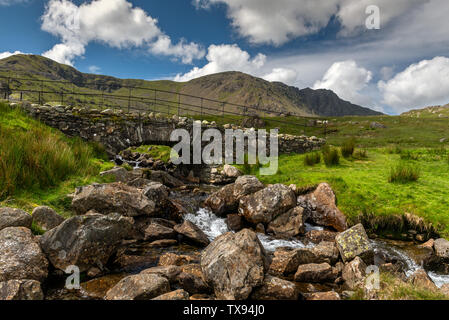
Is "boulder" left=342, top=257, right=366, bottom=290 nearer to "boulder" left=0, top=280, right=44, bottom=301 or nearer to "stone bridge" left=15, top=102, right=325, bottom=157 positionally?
"boulder" left=0, top=280, right=44, bottom=301

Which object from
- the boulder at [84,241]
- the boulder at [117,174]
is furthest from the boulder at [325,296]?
the boulder at [117,174]

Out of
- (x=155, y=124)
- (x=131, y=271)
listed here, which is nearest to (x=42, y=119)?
(x=155, y=124)

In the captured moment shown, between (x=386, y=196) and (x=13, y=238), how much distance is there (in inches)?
491

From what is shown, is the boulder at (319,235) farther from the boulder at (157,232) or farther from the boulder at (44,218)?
the boulder at (44,218)

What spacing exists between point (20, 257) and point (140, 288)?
2477 millimetres

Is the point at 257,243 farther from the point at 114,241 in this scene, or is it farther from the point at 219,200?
the point at 219,200

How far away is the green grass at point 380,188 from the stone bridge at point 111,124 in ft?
28.5

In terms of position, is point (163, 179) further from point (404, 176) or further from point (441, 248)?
point (441, 248)

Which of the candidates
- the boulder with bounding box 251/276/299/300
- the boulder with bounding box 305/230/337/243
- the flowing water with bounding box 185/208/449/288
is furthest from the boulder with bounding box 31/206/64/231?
the boulder with bounding box 305/230/337/243

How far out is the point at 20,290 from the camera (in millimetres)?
3975

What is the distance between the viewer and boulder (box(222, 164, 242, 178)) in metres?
17.9

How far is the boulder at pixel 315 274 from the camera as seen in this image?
603 centimetres

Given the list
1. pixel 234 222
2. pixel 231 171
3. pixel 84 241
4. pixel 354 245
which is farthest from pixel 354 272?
pixel 231 171

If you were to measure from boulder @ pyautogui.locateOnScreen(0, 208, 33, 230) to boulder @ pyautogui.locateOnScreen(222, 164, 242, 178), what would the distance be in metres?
13.2
